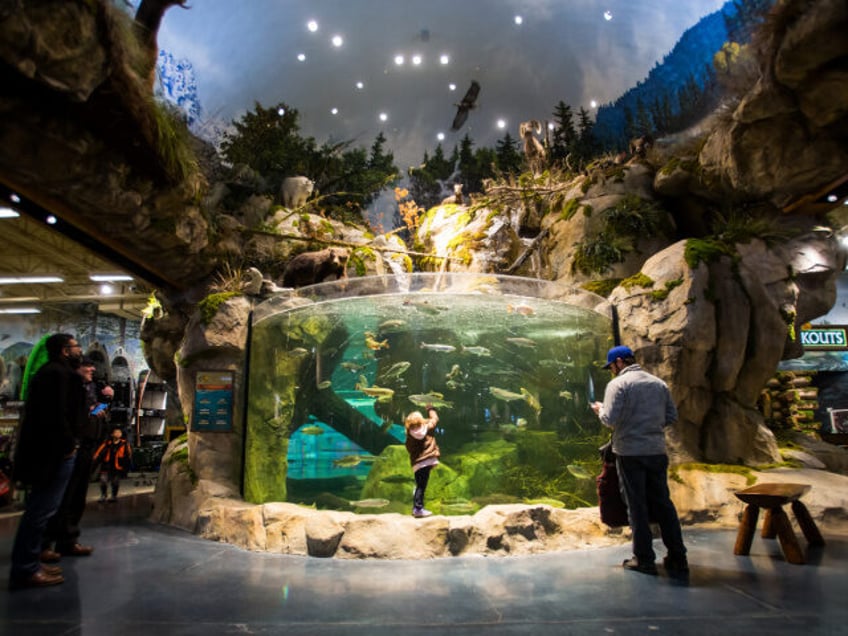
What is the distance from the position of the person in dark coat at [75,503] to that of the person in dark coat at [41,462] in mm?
459

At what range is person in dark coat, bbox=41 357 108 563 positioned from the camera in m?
3.93

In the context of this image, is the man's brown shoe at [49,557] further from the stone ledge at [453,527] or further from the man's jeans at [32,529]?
the stone ledge at [453,527]

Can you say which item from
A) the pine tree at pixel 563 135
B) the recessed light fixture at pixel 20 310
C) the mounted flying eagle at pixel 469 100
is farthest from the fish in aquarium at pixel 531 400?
the mounted flying eagle at pixel 469 100

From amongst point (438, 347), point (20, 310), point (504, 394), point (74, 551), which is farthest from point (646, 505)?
point (20, 310)

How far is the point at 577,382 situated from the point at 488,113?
52.9 feet

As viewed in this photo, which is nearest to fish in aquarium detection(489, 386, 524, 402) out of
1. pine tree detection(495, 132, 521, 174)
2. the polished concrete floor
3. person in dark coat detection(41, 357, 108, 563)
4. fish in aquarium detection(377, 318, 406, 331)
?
fish in aquarium detection(377, 318, 406, 331)

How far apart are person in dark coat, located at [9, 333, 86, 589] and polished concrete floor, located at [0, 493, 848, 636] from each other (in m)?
0.17

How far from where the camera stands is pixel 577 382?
6.03 m

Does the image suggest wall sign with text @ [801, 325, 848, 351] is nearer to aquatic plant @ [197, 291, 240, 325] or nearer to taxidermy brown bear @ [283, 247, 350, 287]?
taxidermy brown bear @ [283, 247, 350, 287]

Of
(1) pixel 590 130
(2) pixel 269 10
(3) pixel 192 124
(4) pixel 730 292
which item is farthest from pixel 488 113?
(4) pixel 730 292

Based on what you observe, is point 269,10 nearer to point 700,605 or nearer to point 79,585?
point 79,585

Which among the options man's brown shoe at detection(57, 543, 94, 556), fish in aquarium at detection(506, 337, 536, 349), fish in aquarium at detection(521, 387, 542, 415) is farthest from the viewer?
fish in aquarium at detection(506, 337, 536, 349)

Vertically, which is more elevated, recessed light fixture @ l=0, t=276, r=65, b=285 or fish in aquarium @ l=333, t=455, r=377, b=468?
recessed light fixture @ l=0, t=276, r=65, b=285

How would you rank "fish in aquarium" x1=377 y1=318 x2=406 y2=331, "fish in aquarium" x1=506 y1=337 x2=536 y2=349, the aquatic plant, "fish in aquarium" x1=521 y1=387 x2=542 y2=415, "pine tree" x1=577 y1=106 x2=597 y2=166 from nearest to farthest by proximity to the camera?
"fish in aquarium" x1=521 y1=387 x2=542 y2=415 → "fish in aquarium" x1=377 y1=318 x2=406 y2=331 → "fish in aquarium" x1=506 y1=337 x2=536 y2=349 → the aquatic plant → "pine tree" x1=577 y1=106 x2=597 y2=166
